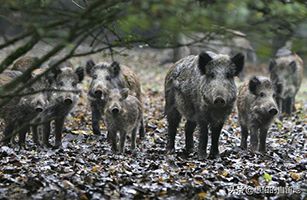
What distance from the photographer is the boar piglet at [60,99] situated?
32.4 ft

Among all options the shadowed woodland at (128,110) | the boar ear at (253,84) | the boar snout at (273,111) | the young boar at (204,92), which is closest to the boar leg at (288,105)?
the shadowed woodland at (128,110)

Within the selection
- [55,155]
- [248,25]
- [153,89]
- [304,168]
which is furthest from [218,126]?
[153,89]

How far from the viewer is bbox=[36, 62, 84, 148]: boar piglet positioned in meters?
9.88

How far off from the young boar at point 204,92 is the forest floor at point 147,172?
0.47 metres

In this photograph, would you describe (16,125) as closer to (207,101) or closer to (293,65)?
(207,101)

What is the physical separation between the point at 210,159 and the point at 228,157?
1.19 ft

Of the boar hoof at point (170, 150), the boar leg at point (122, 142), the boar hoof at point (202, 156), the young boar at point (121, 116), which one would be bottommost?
the boar hoof at point (170, 150)

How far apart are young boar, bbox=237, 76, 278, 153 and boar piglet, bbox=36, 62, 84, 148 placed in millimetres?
2932

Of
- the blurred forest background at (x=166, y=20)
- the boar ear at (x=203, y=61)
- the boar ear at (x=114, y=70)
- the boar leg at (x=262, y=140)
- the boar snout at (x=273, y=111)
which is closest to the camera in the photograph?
the blurred forest background at (x=166, y=20)

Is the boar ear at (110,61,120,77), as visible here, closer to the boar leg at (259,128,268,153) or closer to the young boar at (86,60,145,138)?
the young boar at (86,60,145,138)

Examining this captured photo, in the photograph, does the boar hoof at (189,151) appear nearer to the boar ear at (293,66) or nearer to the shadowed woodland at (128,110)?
the shadowed woodland at (128,110)

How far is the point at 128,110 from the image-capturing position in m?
9.76

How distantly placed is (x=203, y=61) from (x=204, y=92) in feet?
1.46

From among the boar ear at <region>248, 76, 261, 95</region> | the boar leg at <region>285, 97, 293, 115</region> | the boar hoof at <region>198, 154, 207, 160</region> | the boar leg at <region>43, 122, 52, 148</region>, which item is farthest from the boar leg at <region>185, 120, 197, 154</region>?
the boar leg at <region>285, 97, 293, 115</region>
